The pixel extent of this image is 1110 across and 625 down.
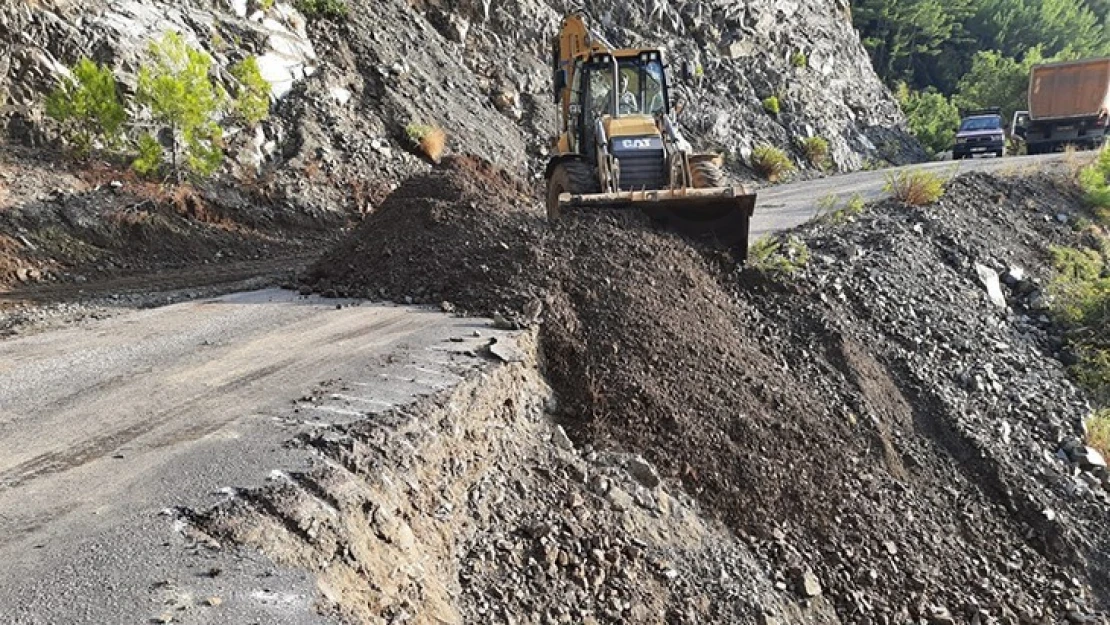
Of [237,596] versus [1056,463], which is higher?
[237,596]

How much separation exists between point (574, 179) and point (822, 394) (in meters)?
4.30

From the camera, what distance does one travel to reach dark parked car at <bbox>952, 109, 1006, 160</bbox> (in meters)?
25.2

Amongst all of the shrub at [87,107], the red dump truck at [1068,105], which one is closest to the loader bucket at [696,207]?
the shrub at [87,107]

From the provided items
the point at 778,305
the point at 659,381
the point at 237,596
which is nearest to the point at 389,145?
the point at 778,305

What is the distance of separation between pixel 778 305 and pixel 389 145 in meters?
9.36

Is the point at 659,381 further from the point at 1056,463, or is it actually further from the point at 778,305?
the point at 1056,463

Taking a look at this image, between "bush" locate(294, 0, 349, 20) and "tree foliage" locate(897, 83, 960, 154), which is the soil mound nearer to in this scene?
"bush" locate(294, 0, 349, 20)

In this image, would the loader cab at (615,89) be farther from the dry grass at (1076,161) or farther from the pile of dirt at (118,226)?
the dry grass at (1076,161)

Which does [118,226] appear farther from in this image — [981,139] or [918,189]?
[981,139]

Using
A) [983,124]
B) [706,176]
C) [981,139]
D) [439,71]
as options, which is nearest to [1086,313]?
[706,176]

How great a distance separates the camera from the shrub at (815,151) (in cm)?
2450

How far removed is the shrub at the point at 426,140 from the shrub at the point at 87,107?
5466mm

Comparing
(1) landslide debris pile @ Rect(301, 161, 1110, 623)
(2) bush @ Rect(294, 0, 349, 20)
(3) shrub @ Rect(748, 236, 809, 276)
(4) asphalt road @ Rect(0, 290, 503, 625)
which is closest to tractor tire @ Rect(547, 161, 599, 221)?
(1) landslide debris pile @ Rect(301, 161, 1110, 623)

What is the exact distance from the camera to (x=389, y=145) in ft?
50.3
